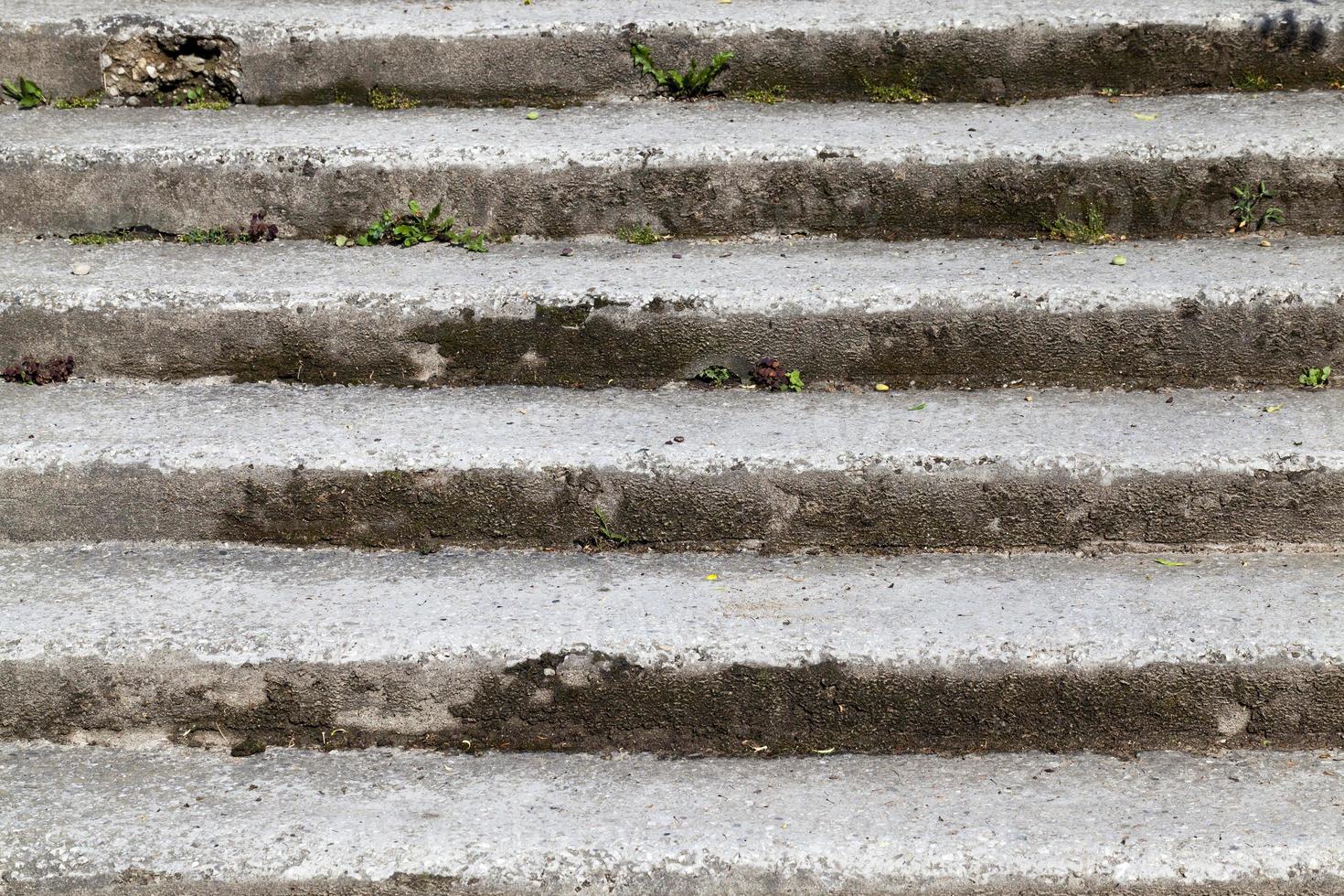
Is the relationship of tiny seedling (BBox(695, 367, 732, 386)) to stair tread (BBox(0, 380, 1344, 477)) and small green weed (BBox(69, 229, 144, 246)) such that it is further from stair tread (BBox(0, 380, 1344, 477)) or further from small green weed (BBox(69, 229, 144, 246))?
small green weed (BBox(69, 229, 144, 246))

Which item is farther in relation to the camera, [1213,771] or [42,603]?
[42,603]

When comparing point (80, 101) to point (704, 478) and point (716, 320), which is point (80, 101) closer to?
point (716, 320)

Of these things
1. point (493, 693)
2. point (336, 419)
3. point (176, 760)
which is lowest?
point (176, 760)

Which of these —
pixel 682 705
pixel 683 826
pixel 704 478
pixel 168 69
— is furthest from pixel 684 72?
pixel 683 826

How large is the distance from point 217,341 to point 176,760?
1157 millimetres

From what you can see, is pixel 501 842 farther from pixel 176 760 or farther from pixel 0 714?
pixel 0 714

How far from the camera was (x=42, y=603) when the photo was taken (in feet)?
8.50

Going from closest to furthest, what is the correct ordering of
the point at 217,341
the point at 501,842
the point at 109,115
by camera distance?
the point at 501,842 → the point at 217,341 → the point at 109,115

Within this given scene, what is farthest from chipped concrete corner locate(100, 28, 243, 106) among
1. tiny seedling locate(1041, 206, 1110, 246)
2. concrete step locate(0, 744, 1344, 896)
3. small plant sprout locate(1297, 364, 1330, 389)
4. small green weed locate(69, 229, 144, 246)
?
small plant sprout locate(1297, 364, 1330, 389)

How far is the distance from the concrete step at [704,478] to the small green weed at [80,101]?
129cm

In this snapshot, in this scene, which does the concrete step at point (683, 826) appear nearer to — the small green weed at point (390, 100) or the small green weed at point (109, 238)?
the small green weed at point (109, 238)

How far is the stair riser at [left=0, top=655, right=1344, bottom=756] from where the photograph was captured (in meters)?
2.43

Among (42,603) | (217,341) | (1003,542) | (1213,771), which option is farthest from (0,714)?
(1213,771)

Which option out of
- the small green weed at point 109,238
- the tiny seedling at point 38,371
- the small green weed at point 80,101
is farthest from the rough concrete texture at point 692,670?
the small green weed at point 80,101
